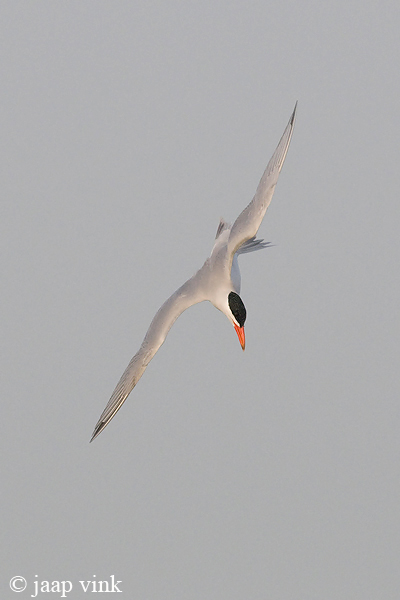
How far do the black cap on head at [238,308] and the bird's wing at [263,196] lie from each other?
22.7 inches

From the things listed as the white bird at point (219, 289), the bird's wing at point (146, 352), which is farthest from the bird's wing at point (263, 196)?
the bird's wing at point (146, 352)

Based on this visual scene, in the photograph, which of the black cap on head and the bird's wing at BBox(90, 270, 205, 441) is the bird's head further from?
the bird's wing at BBox(90, 270, 205, 441)

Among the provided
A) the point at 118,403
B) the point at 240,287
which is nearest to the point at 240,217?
the point at 240,287

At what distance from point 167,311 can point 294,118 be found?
2.20 m

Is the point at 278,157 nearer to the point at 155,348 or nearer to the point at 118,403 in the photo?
the point at 155,348

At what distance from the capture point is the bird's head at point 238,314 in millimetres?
8758

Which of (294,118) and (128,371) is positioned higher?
(294,118)

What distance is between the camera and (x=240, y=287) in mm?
9273

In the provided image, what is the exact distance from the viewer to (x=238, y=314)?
28.8 ft

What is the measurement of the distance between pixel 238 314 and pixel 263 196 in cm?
113

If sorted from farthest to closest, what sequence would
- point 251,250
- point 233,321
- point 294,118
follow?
point 251,250, point 233,321, point 294,118

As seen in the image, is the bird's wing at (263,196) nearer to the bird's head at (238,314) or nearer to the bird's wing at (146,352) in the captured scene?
the bird's head at (238,314)

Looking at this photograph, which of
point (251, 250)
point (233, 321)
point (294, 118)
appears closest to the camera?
point (294, 118)

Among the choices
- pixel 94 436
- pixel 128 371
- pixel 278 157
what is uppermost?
pixel 278 157
